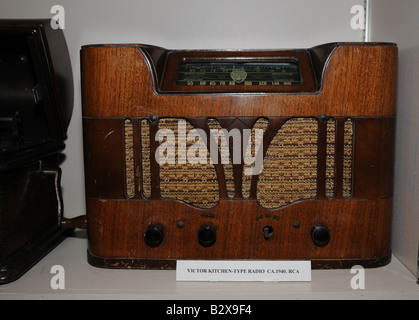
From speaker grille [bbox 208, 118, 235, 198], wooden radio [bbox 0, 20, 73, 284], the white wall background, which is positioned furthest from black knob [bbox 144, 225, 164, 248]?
the white wall background

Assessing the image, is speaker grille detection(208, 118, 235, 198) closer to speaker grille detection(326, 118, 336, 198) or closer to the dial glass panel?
the dial glass panel

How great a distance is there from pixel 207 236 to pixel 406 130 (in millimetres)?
616

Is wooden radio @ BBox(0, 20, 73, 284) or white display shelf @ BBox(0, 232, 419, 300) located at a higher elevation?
wooden radio @ BBox(0, 20, 73, 284)

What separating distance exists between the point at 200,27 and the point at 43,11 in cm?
54

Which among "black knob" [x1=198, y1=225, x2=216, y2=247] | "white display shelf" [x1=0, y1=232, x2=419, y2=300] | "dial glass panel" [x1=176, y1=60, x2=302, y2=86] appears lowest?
"white display shelf" [x1=0, y1=232, x2=419, y2=300]

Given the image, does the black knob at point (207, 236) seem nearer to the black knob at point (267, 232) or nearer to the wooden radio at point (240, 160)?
the wooden radio at point (240, 160)

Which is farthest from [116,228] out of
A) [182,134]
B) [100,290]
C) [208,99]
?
[208,99]

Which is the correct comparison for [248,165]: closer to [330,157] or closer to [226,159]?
[226,159]

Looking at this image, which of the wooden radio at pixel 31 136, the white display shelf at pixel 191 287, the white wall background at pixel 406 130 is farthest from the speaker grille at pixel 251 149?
the wooden radio at pixel 31 136

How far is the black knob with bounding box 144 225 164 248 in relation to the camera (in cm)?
106

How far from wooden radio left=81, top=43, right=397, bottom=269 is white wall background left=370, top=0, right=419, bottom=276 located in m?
0.08

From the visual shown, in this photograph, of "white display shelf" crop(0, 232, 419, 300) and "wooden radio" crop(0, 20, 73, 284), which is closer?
"white display shelf" crop(0, 232, 419, 300)

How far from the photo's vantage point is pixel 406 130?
117 centimetres

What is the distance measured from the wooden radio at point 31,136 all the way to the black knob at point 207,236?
460mm
